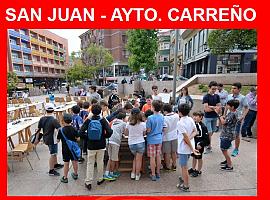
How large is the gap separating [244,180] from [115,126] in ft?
8.69

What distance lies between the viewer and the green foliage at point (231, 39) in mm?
9133

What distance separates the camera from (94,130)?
3123 mm

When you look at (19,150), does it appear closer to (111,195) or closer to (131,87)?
(111,195)

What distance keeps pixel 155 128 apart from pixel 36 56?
149 ft

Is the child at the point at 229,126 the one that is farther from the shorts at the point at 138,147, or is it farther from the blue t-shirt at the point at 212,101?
the shorts at the point at 138,147

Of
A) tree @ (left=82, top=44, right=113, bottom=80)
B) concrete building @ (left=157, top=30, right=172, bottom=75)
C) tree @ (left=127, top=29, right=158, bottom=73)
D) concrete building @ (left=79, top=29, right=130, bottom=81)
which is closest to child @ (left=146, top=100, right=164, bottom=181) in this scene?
tree @ (left=127, top=29, right=158, bottom=73)

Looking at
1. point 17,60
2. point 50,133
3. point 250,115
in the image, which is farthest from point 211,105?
point 17,60

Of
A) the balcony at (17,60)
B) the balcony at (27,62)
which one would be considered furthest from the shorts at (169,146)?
the balcony at (27,62)

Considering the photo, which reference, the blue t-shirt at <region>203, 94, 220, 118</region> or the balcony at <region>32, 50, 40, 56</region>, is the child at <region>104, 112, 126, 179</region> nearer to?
the blue t-shirt at <region>203, 94, 220, 118</region>

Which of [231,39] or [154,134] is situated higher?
[231,39]

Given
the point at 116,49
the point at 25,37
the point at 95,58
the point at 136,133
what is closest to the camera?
the point at 136,133

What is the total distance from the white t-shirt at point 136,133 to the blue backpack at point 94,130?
21.9 inches

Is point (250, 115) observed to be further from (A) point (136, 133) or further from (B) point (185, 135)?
(A) point (136, 133)

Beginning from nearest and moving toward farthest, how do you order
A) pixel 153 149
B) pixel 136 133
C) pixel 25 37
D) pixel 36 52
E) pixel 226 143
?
pixel 136 133 → pixel 153 149 → pixel 226 143 → pixel 25 37 → pixel 36 52
